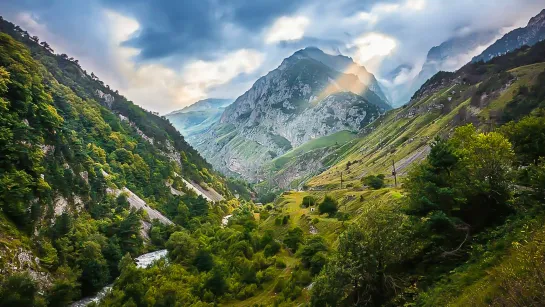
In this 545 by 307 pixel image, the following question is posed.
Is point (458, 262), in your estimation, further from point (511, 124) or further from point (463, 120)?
point (463, 120)

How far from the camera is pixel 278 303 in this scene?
56312mm

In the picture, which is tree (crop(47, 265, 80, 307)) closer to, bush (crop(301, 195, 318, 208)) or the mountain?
the mountain

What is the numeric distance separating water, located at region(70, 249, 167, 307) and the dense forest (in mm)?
1699

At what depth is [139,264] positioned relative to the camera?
91312mm

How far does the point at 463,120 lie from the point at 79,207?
179214 mm

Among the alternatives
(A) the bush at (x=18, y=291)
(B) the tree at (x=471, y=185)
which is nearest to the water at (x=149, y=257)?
(A) the bush at (x=18, y=291)

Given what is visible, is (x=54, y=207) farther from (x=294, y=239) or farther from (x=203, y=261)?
(x=294, y=239)

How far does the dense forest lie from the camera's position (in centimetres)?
3098

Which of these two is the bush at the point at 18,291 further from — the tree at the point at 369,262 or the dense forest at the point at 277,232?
the tree at the point at 369,262

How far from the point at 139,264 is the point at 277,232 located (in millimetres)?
39431

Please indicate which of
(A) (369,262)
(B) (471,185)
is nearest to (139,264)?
(A) (369,262)

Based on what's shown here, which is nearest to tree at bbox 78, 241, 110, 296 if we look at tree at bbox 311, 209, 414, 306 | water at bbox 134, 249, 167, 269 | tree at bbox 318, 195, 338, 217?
water at bbox 134, 249, 167, 269

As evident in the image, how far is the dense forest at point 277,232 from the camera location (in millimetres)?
30984

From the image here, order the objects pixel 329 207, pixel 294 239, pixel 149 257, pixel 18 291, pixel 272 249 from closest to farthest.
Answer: pixel 18 291 < pixel 294 239 < pixel 272 249 < pixel 329 207 < pixel 149 257
